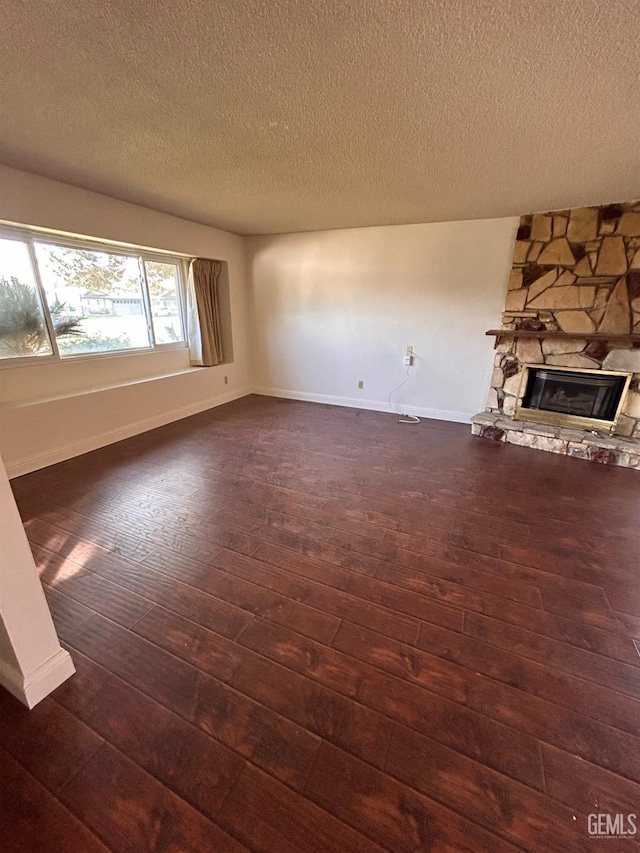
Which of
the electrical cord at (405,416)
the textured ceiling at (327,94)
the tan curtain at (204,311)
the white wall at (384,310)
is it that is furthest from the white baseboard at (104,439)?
the electrical cord at (405,416)

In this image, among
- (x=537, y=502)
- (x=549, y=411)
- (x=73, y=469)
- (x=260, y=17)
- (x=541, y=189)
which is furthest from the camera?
(x=549, y=411)

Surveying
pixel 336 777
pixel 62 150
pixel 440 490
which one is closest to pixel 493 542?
pixel 440 490

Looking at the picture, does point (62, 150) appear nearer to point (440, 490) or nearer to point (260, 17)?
point (260, 17)

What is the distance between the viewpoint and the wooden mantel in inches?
126

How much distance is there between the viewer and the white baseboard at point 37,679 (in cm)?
119

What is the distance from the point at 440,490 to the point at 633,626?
1319mm

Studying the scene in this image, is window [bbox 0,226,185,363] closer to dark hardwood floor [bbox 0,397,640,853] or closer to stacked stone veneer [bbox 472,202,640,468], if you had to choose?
dark hardwood floor [bbox 0,397,640,853]

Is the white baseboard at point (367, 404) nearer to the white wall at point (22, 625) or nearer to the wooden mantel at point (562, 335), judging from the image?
the wooden mantel at point (562, 335)

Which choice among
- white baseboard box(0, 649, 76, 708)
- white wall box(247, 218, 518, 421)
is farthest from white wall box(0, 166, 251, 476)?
white baseboard box(0, 649, 76, 708)

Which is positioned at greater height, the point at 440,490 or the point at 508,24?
the point at 508,24

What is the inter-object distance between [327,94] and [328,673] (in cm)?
255

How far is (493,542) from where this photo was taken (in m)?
2.12

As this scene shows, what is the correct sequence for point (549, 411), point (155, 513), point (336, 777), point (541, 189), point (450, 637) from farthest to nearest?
point (549, 411), point (541, 189), point (155, 513), point (450, 637), point (336, 777)

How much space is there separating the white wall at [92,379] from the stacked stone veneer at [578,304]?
145 inches
